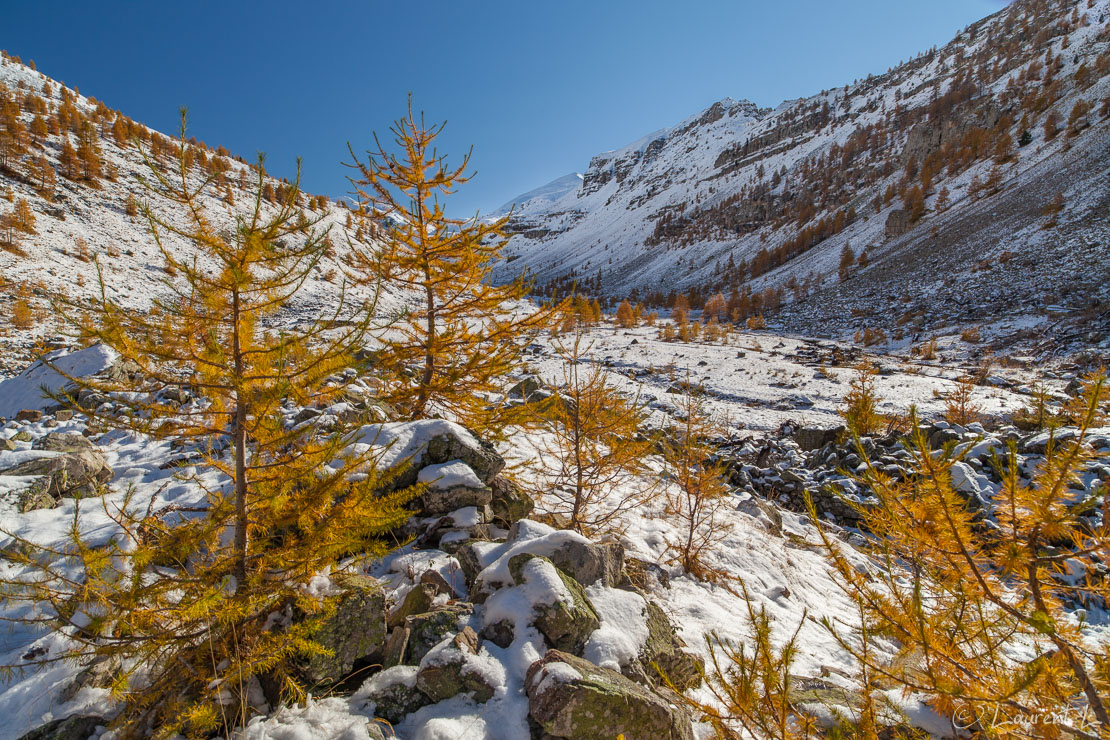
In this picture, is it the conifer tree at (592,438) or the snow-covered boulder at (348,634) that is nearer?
the snow-covered boulder at (348,634)

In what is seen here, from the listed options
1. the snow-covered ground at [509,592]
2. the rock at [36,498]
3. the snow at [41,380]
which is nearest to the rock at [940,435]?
the snow-covered ground at [509,592]

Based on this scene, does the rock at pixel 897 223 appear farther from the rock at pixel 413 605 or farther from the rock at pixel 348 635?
the rock at pixel 348 635

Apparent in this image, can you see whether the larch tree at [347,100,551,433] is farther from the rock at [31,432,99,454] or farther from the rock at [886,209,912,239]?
the rock at [886,209,912,239]

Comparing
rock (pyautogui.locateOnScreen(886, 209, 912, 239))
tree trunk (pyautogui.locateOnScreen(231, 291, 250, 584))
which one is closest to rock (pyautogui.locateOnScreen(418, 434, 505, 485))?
tree trunk (pyautogui.locateOnScreen(231, 291, 250, 584))

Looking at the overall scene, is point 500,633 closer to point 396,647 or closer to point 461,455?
point 396,647

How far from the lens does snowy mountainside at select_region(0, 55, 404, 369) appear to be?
46.7 feet

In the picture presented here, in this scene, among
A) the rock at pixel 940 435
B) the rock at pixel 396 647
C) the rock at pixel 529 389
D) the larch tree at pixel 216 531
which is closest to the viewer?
the larch tree at pixel 216 531

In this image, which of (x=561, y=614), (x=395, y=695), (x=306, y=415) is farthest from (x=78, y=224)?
(x=561, y=614)

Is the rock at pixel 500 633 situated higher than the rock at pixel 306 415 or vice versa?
the rock at pixel 306 415

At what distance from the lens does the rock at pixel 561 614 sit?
264 cm

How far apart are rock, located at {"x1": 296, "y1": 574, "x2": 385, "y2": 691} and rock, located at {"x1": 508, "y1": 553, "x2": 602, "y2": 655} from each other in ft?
3.02

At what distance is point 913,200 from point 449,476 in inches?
1928

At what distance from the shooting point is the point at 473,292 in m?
5.69

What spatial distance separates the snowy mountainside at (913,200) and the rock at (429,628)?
2.27 m
